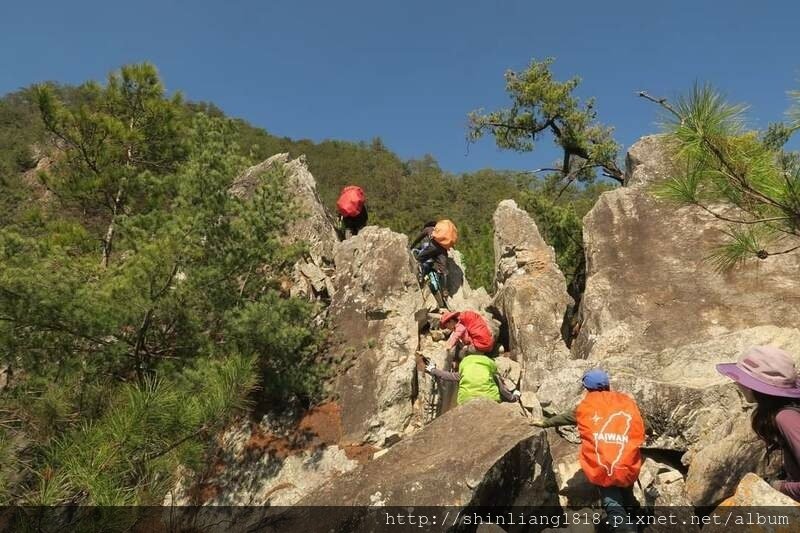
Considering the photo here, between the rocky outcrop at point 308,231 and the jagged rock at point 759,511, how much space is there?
795cm

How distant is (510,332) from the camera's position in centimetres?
1017

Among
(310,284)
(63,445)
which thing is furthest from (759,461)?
(310,284)

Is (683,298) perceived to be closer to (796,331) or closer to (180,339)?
(796,331)

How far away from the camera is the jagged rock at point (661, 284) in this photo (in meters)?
8.41

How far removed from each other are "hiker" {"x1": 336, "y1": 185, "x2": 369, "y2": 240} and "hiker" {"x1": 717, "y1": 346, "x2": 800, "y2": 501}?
9.74m

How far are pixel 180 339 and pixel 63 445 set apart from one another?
3.02m

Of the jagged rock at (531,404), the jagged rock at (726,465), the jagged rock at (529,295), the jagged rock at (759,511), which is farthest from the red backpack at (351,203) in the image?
the jagged rock at (759,511)

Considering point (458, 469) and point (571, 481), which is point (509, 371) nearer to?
point (571, 481)

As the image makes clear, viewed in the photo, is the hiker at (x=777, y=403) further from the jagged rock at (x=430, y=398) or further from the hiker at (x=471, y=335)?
the hiker at (x=471, y=335)

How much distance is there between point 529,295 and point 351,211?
16.3 ft

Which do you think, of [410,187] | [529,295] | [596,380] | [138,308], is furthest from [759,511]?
[410,187]

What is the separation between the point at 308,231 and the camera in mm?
11578

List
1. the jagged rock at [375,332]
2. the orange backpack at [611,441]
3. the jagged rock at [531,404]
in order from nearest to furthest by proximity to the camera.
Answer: the orange backpack at [611,441], the jagged rock at [531,404], the jagged rock at [375,332]

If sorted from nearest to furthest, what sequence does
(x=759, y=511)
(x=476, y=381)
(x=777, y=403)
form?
(x=759, y=511) → (x=777, y=403) → (x=476, y=381)
